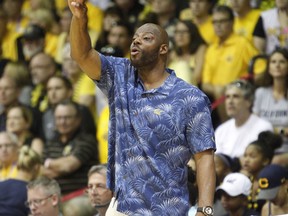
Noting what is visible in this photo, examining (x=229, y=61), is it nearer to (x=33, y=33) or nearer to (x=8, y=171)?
(x=8, y=171)

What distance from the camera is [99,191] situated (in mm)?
8367

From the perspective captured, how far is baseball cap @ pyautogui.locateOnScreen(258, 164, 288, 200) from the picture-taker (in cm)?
822

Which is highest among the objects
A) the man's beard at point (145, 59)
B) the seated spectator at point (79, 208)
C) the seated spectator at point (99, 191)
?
the man's beard at point (145, 59)

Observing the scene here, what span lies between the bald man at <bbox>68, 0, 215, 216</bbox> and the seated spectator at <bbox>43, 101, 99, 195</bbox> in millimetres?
4476

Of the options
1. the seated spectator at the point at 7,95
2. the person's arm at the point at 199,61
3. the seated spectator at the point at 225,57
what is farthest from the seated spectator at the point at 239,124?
the seated spectator at the point at 7,95

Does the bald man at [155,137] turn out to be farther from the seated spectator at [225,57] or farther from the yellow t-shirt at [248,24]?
the yellow t-shirt at [248,24]

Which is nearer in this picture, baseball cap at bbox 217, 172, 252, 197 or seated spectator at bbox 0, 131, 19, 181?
baseball cap at bbox 217, 172, 252, 197

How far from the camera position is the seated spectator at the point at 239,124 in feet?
32.8

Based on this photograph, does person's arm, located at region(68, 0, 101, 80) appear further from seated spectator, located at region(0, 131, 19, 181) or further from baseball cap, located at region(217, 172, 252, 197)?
seated spectator, located at region(0, 131, 19, 181)

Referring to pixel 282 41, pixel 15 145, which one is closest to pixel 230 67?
pixel 282 41

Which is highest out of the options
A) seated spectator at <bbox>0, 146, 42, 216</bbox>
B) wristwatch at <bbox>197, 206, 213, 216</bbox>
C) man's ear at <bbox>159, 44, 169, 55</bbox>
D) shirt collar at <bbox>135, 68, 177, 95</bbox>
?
man's ear at <bbox>159, 44, 169, 55</bbox>

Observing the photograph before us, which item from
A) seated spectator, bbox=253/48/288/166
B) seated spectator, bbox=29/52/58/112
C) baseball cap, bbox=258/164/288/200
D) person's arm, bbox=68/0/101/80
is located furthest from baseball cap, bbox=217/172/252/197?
seated spectator, bbox=29/52/58/112

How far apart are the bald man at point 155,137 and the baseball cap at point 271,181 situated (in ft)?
7.55

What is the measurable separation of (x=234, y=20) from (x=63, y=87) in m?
2.20
